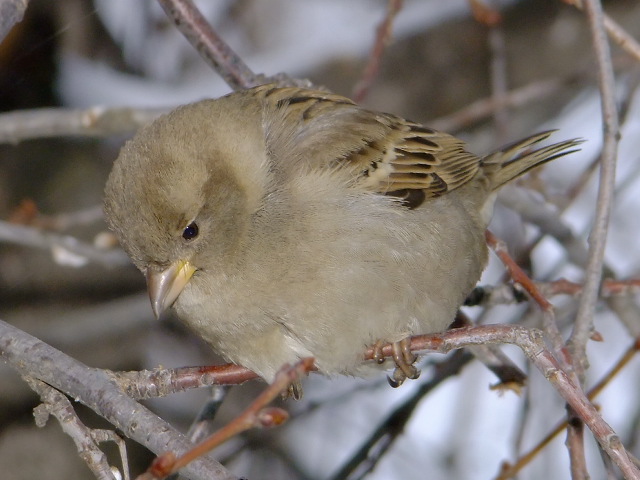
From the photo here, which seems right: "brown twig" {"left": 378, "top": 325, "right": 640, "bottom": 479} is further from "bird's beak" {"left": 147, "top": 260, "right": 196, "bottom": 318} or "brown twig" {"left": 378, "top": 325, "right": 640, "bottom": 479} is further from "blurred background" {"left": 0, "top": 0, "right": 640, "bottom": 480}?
"blurred background" {"left": 0, "top": 0, "right": 640, "bottom": 480}

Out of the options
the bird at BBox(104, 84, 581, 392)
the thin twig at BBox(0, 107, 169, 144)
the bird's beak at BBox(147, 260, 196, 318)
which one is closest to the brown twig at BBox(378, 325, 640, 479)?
the bird at BBox(104, 84, 581, 392)

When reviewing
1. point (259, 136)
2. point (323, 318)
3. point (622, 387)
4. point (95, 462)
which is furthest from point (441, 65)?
point (95, 462)

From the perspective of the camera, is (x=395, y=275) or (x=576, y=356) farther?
(x=395, y=275)

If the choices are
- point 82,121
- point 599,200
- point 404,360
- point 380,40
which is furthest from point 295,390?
point 380,40

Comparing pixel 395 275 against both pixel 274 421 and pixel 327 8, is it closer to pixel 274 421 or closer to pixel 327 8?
pixel 274 421

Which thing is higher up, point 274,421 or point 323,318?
point 323,318

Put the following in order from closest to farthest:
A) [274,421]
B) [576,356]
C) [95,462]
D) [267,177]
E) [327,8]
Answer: [274,421], [95,462], [576,356], [267,177], [327,8]

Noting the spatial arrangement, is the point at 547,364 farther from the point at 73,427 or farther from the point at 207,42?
the point at 207,42
